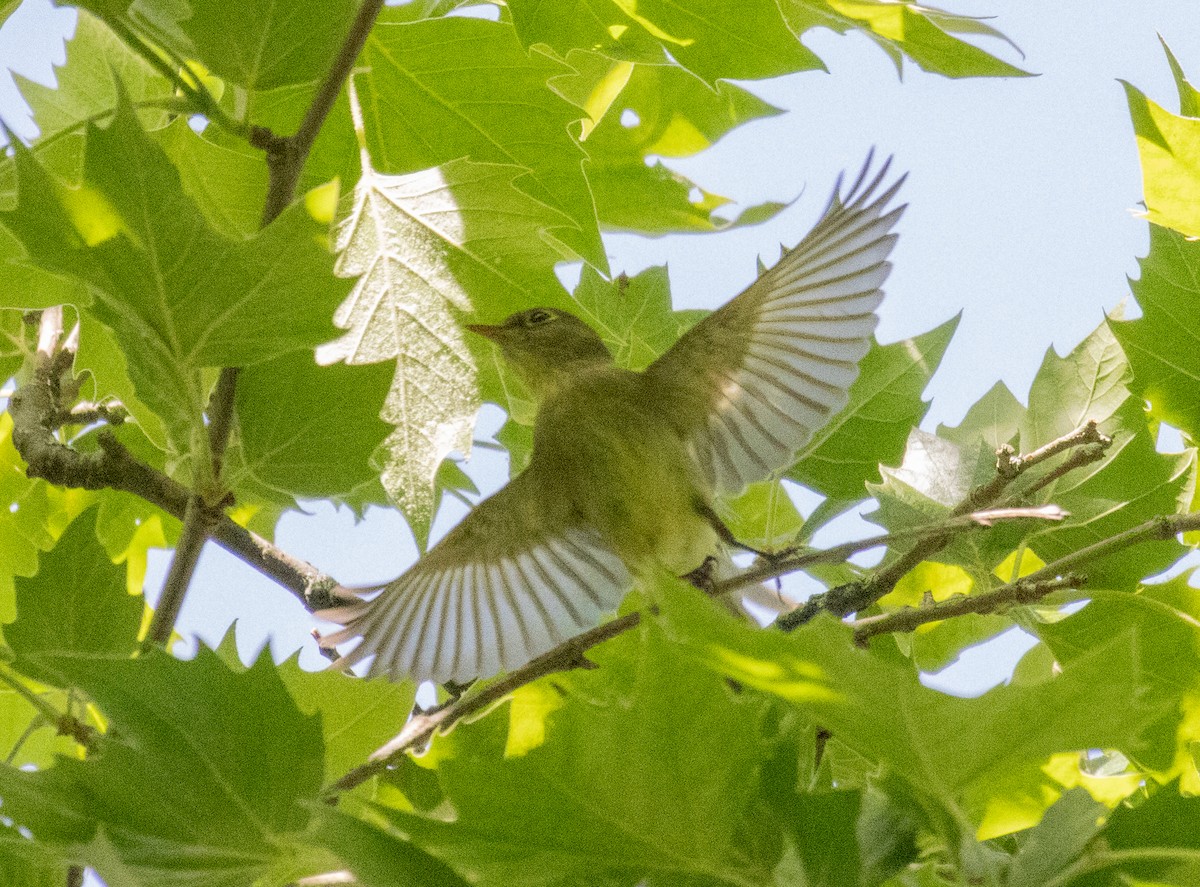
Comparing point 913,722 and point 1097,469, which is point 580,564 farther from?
point 913,722

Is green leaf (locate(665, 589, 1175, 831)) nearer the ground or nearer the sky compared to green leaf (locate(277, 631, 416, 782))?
nearer the ground

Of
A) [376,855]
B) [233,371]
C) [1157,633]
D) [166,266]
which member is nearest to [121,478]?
[233,371]

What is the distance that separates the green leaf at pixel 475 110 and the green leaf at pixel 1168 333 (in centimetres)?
90

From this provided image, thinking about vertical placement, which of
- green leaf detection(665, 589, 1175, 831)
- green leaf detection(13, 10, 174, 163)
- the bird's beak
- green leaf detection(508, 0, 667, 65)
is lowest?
green leaf detection(665, 589, 1175, 831)

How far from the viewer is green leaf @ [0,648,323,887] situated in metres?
1.39

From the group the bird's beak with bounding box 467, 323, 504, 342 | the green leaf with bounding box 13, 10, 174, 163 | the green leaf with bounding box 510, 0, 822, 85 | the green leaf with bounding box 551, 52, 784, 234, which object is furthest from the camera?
the green leaf with bounding box 551, 52, 784, 234

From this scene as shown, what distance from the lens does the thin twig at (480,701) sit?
168 cm

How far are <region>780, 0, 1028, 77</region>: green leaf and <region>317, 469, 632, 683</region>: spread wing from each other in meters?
1.19

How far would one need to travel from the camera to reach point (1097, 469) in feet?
7.10

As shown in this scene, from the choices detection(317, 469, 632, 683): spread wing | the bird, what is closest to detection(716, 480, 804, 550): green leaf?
the bird

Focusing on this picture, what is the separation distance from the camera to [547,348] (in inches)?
120

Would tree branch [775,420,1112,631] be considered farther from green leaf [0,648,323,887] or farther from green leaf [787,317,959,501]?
green leaf [0,648,323,887]

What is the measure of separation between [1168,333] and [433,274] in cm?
119

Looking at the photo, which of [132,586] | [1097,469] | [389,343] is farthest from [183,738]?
[1097,469]
